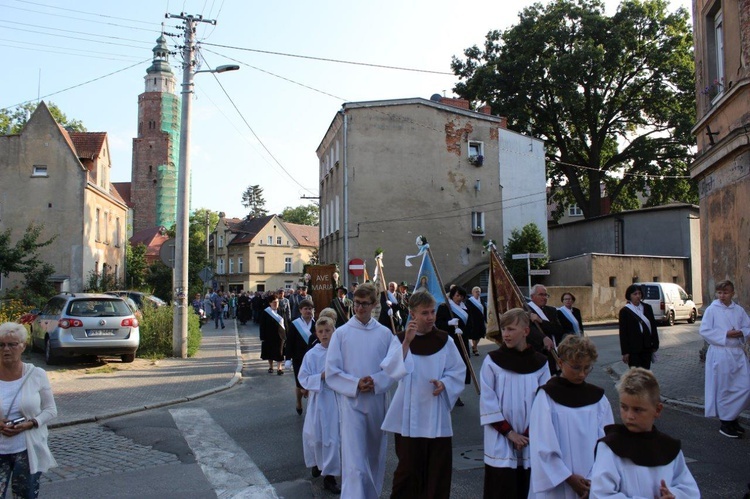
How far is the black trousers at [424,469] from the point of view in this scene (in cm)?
465

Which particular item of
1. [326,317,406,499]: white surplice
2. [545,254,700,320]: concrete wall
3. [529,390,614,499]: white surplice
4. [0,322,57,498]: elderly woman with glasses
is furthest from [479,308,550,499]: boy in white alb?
[545,254,700,320]: concrete wall

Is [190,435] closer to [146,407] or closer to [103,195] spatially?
[146,407]

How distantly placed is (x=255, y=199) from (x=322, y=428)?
105m

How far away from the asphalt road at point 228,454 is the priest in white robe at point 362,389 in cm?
87

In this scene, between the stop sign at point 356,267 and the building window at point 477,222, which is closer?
the stop sign at point 356,267

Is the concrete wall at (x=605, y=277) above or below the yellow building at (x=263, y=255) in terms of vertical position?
below

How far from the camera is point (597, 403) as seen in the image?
3791mm

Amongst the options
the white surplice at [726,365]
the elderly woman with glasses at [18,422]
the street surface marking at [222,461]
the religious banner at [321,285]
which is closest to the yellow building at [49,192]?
the religious banner at [321,285]

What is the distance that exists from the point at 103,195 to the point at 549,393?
34686 mm

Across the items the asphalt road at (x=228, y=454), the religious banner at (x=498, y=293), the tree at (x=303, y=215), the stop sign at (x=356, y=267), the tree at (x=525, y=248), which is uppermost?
the tree at (x=303, y=215)

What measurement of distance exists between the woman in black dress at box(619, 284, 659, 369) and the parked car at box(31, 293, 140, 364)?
34.2ft

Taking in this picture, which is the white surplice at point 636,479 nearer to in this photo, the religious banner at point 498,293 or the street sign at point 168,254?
the religious banner at point 498,293

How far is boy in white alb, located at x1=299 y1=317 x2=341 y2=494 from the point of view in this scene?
596 centimetres

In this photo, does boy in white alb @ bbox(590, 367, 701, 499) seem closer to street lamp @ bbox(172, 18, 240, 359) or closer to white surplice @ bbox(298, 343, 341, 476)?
white surplice @ bbox(298, 343, 341, 476)
